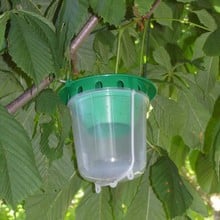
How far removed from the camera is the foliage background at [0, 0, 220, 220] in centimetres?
88

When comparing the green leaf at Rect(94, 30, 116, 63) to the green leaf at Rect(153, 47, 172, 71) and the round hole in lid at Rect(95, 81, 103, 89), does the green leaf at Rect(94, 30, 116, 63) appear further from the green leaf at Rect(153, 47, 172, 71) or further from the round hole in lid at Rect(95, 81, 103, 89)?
the round hole in lid at Rect(95, 81, 103, 89)

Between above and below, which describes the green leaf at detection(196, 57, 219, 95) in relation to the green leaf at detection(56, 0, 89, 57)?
below

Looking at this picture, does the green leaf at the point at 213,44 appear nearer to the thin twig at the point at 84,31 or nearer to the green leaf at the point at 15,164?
the thin twig at the point at 84,31

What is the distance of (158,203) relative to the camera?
3.93ft

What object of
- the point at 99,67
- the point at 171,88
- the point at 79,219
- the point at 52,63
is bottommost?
the point at 79,219

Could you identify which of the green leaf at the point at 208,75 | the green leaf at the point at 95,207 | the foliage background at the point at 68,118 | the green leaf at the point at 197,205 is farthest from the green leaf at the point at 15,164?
the green leaf at the point at 208,75

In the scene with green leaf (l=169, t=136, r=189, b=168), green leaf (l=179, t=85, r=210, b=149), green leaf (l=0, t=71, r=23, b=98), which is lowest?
green leaf (l=169, t=136, r=189, b=168)

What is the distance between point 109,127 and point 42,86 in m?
0.23

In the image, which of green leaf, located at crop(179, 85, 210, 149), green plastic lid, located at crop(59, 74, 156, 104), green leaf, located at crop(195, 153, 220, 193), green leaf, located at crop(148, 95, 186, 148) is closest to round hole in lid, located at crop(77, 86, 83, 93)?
green plastic lid, located at crop(59, 74, 156, 104)

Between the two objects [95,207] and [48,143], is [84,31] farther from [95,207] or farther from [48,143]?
[95,207]

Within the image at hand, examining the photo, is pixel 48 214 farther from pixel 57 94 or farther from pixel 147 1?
pixel 147 1

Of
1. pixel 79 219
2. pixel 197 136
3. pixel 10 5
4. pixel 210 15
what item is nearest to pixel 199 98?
pixel 197 136

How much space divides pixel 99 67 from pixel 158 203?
325mm

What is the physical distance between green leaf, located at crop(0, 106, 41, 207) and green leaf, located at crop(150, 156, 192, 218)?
0.26 m
